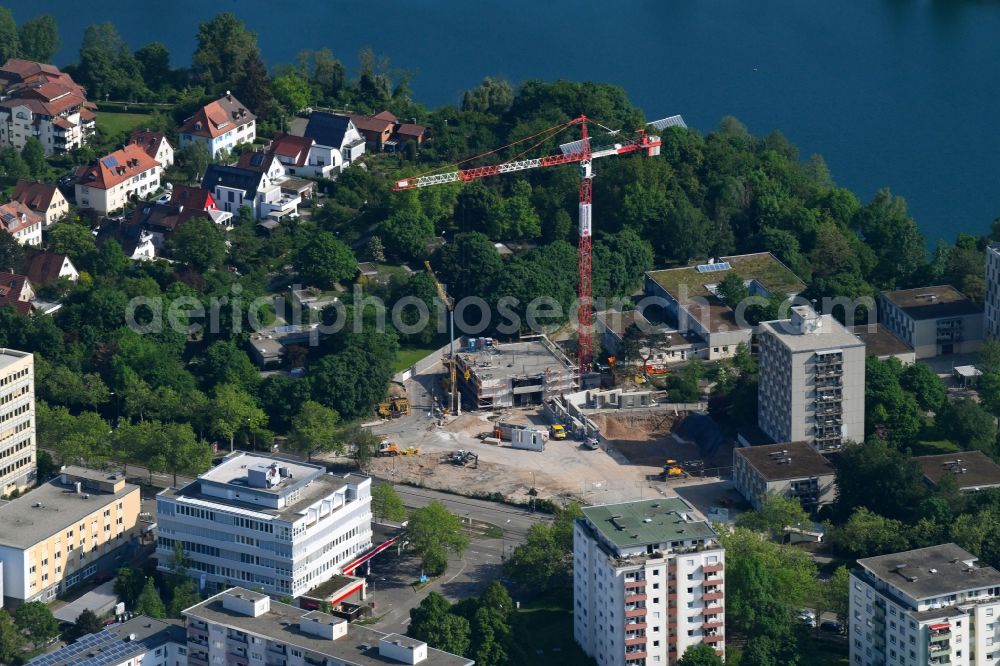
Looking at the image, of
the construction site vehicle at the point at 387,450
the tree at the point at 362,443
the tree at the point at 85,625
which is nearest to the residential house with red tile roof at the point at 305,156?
the construction site vehicle at the point at 387,450

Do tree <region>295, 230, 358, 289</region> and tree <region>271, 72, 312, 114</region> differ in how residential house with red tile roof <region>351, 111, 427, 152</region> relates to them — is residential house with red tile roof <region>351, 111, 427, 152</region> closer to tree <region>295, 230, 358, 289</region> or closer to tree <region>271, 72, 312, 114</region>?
tree <region>271, 72, 312, 114</region>

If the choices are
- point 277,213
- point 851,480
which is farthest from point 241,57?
point 851,480

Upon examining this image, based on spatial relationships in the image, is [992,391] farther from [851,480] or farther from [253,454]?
[253,454]

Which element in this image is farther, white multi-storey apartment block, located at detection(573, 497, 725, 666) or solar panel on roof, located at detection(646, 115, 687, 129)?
solar panel on roof, located at detection(646, 115, 687, 129)

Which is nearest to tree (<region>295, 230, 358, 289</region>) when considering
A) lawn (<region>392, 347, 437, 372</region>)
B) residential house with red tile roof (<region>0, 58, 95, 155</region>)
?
lawn (<region>392, 347, 437, 372</region>)

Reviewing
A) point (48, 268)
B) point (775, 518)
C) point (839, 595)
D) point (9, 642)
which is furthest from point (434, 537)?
point (48, 268)

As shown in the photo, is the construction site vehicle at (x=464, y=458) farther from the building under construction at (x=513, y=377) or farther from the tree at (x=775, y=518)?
the tree at (x=775, y=518)
